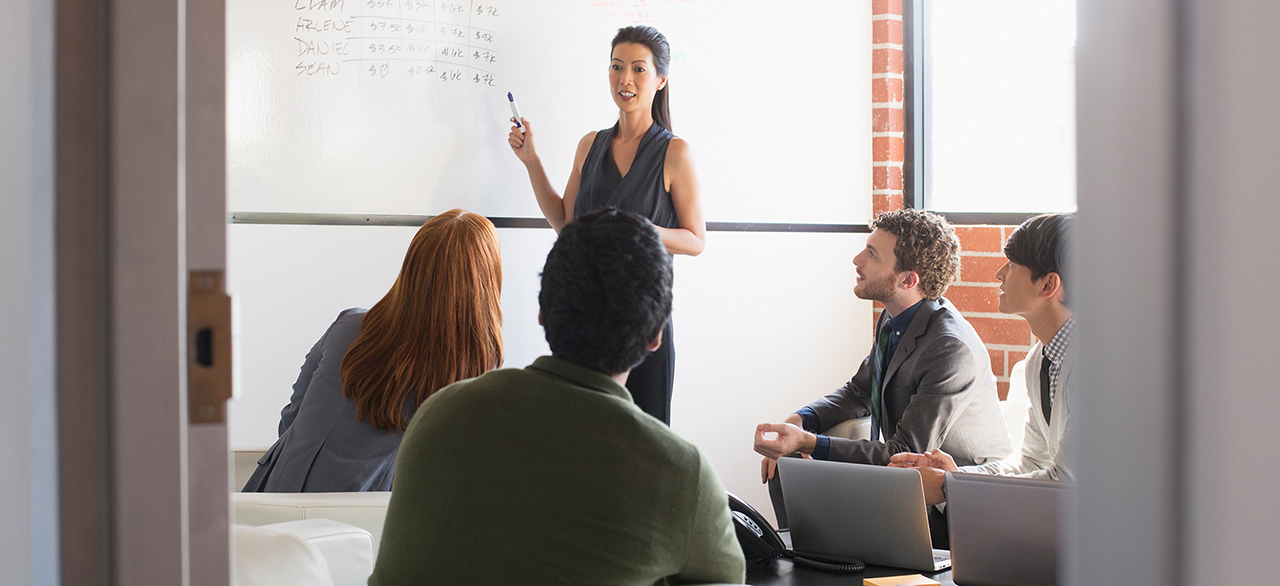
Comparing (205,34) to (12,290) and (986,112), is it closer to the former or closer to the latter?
(12,290)

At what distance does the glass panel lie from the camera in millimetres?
3449

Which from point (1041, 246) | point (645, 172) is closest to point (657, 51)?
point (645, 172)

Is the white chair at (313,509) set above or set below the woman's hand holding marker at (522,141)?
below

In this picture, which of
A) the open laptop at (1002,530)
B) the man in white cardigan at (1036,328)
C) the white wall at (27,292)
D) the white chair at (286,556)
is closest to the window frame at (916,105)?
the man in white cardigan at (1036,328)

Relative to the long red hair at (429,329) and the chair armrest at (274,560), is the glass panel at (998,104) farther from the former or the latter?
the chair armrest at (274,560)

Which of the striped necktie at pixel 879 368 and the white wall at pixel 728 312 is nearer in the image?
the striped necktie at pixel 879 368

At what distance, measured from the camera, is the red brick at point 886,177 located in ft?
12.3

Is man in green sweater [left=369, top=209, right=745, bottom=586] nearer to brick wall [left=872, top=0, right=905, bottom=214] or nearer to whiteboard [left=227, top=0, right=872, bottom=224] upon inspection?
whiteboard [left=227, top=0, right=872, bottom=224]

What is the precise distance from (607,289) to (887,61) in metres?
2.56

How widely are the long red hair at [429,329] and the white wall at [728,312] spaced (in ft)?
3.09

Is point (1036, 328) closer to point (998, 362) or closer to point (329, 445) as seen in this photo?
point (998, 362)

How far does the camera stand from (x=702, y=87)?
3.57 m

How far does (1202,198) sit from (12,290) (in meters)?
0.82

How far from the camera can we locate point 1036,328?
7.55 feet
